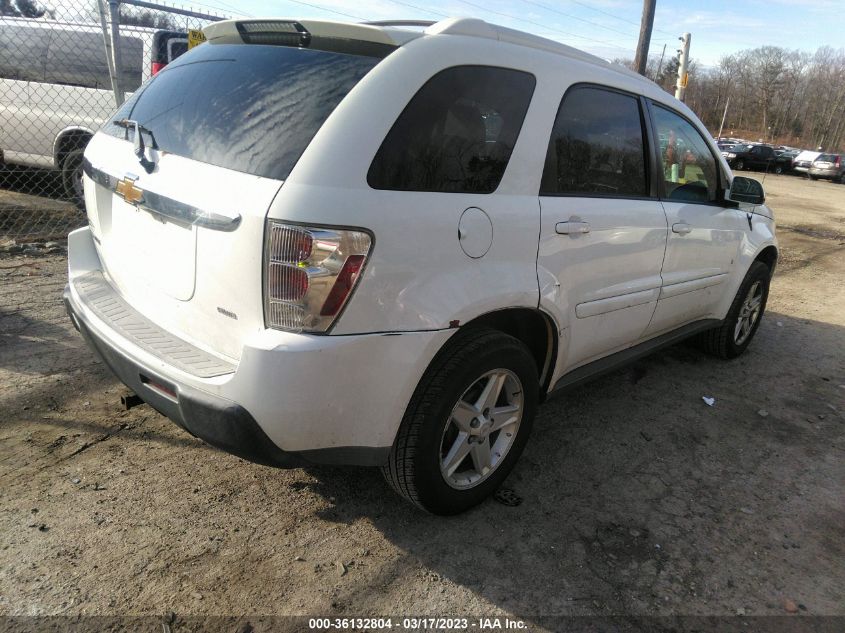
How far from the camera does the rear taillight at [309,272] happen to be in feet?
6.29

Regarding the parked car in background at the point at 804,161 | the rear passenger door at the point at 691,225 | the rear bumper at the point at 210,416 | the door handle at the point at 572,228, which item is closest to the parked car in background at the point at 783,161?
the parked car in background at the point at 804,161

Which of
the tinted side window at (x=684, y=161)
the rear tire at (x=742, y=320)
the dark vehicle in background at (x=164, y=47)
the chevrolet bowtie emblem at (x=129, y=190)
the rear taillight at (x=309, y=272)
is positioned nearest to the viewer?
the rear taillight at (x=309, y=272)

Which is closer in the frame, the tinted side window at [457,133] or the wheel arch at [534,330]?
the tinted side window at [457,133]

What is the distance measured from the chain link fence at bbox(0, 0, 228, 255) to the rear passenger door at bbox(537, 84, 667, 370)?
5.07 m

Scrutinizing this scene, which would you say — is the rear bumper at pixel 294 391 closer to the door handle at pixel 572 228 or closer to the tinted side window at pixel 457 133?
the tinted side window at pixel 457 133

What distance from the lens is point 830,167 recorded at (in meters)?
30.1

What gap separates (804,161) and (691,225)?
3379 centimetres

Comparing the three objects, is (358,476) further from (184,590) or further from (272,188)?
(272,188)

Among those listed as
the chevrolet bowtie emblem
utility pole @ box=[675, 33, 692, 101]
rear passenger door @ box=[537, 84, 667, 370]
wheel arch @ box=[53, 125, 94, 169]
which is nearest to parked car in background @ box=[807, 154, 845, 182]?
utility pole @ box=[675, 33, 692, 101]

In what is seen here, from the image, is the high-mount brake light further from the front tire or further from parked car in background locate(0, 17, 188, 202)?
parked car in background locate(0, 17, 188, 202)

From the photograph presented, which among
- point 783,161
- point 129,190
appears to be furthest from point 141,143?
point 783,161

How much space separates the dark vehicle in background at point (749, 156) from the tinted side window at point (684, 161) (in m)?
29.5

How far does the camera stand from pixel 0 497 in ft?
8.30

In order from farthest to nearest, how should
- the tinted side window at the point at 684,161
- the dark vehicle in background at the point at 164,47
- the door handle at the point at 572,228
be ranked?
the dark vehicle in background at the point at 164,47 < the tinted side window at the point at 684,161 < the door handle at the point at 572,228
